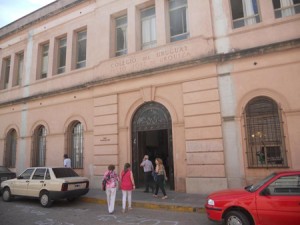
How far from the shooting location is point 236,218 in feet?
20.4

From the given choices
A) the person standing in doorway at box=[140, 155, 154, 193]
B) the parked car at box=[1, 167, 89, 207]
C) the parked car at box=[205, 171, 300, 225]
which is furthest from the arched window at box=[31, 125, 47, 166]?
the parked car at box=[205, 171, 300, 225]

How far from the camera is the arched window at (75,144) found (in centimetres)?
1518

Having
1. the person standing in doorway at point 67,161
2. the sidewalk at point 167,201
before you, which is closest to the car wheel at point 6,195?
the person standing in doorway at point 67,161

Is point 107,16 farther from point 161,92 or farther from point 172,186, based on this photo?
point 172,186

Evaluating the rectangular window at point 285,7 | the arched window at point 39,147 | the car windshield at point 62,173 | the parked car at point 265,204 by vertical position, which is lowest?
the parked car at point 265,204

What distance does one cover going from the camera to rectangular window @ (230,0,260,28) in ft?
37.4

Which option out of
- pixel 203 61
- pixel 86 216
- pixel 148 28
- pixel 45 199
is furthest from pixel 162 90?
pixel 45 199

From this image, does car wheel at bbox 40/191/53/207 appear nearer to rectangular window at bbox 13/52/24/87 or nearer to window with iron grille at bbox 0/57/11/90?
rectangular window at bbox 13/52/24/87

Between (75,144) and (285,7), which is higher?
(285,7)

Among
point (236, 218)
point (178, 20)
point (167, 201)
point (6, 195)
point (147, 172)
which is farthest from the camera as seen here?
point (178, 20)

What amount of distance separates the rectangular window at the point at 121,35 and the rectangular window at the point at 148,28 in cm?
120

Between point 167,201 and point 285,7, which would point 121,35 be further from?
point 167,201

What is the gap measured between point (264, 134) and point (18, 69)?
17.7 metres

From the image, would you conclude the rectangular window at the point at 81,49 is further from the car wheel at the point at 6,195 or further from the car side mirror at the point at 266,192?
the car side mirror at the point at 266,192
